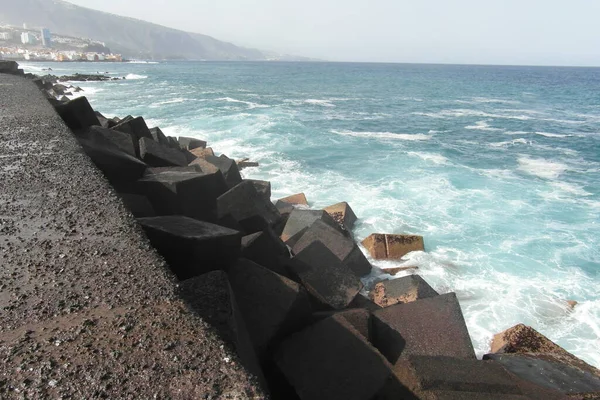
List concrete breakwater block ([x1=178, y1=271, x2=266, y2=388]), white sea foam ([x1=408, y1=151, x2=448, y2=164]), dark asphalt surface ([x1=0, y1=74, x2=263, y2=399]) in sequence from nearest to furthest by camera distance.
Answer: dark asphalt surface ([x1=0, y1=74, x2=263, y2=399]), concrete breakwater block ([x1=178, y1=271, x2=266, y2=388]), white sea foam ([x1=408, y1=151, x2=448, y2=164])

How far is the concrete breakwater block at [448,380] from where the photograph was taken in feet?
9.37

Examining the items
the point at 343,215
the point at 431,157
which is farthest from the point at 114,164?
the point at 431,157

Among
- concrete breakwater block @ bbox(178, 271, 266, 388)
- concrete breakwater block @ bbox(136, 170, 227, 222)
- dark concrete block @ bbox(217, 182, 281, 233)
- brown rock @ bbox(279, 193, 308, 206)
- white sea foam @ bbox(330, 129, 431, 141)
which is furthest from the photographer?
white sea foam @ bbox(330, 129, 431, 141)

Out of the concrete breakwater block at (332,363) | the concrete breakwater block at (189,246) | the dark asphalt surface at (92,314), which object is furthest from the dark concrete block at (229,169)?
the concrete breakwater block at (332,363)

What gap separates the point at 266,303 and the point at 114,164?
3.10 meters

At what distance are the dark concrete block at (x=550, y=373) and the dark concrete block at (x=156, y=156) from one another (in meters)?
5.41

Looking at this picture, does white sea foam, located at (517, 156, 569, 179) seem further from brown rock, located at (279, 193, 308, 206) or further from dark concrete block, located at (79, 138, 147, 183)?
dark concrete block, located at (79, 138, 147, 183)

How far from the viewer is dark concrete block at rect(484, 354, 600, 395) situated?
3.53 m

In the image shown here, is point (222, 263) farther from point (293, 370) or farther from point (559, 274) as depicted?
point (559, 274)

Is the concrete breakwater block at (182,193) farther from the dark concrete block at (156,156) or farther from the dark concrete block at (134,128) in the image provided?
the dark concrete block at (134,128)

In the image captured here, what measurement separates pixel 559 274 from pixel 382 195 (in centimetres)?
465

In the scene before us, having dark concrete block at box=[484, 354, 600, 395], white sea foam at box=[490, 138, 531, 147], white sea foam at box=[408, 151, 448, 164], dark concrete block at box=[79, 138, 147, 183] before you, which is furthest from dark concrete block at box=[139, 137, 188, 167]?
white sea foam at box=[490, 138, 531, 147]

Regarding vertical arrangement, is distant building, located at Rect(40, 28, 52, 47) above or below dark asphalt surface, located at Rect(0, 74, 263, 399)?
above

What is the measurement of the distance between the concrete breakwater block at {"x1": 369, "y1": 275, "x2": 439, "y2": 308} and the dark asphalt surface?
3765 mm
